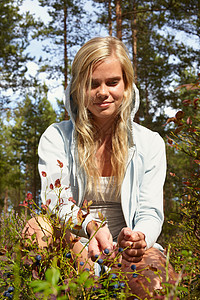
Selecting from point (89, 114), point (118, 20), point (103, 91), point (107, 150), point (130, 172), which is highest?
point (118, 20)

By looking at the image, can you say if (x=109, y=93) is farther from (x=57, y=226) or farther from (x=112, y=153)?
(x=57, y=226)

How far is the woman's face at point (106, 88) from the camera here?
228 centimetres

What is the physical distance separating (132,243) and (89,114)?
3.95ft

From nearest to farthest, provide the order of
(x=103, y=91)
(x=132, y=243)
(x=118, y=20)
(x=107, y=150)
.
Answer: (x=132, y=243), (x=103, y=91), (x=107, y=150), (x=118, y=20)

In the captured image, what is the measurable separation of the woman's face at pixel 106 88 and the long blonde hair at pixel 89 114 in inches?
1.7

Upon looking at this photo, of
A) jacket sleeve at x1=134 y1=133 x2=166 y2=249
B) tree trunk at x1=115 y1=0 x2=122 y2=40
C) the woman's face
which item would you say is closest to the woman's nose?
the woman's face

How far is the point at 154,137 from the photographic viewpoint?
250cm

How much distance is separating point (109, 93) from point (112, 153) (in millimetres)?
458

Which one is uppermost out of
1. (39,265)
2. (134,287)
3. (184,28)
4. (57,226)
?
(184,28)

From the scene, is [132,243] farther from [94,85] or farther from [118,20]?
[118,20]

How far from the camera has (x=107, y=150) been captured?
99.3 inches

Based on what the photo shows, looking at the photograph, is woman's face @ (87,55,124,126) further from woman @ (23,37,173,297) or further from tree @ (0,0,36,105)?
tree @ (0,0,36,105)

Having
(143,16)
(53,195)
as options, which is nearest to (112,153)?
(53,195)

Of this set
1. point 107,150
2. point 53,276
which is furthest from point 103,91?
point 53,276
